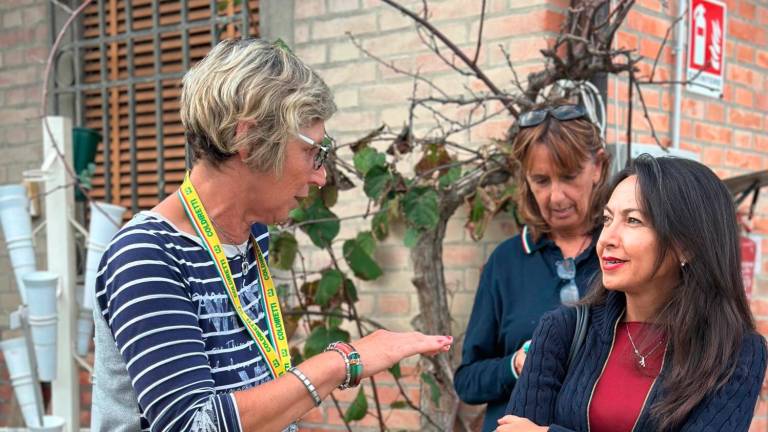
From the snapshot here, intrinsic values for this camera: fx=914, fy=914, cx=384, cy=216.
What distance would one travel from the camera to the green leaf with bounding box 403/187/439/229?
329 cm

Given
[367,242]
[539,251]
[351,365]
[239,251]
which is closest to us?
[351,365]

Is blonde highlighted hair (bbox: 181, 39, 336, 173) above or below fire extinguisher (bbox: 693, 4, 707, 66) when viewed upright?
below

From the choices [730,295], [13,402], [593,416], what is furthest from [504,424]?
[13,402]

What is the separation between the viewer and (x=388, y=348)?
1800 millimetres

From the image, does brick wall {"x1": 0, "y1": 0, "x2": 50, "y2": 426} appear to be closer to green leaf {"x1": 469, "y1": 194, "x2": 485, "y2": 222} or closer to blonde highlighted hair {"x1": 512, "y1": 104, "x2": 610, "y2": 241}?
green leaf {"x1": 469, "y1": 194, "x2": 485, "y2": 222}

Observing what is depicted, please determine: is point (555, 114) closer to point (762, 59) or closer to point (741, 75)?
point (741, 75)

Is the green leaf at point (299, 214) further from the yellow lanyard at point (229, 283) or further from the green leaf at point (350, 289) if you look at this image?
the yellow lanyard at point (229, 283)

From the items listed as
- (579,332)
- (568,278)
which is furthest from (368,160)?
(579,332)

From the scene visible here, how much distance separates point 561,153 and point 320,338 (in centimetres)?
137

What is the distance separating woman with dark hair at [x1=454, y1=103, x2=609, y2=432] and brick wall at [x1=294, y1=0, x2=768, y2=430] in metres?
0.86

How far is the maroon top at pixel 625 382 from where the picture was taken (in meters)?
2.02

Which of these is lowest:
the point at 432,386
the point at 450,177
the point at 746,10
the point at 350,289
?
the point at 432,386

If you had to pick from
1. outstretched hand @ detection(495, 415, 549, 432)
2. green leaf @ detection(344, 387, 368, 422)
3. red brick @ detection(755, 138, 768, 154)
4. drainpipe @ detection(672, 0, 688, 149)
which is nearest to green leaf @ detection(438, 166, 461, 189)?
green leaf @ detection(344, 387, 368, 422)

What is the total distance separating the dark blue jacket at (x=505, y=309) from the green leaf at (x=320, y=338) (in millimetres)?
901
